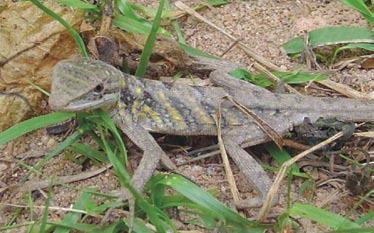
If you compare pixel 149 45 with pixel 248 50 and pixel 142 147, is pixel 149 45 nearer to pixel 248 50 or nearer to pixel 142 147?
pixel 142 147

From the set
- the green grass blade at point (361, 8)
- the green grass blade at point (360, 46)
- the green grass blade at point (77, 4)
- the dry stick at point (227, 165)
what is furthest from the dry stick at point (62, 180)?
the green grass blade at point (361, 8)

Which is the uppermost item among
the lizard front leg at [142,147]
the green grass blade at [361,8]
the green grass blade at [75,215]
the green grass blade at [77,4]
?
the green grass blade at [361,8]

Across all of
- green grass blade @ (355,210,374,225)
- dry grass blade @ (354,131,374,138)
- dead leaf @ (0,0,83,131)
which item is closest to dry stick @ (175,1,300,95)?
dry grass blade @ (354,131,374,138)

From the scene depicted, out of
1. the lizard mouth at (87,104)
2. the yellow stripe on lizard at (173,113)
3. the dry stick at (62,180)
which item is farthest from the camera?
the yellow stripe on lizard at (173,113)

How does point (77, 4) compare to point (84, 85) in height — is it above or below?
above

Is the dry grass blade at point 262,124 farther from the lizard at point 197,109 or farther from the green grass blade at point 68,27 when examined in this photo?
the green grass blade at point 68,27

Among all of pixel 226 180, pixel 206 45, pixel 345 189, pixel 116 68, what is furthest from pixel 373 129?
pixel 116 68

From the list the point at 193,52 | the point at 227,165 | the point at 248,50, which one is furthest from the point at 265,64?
the point at 227,165
